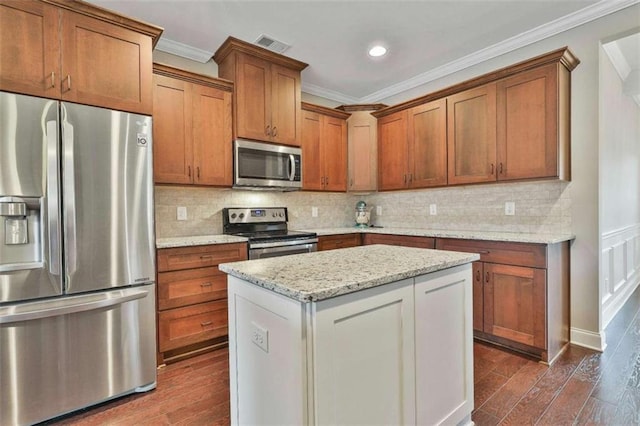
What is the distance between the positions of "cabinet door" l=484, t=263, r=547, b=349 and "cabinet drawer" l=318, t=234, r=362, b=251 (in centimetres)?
148

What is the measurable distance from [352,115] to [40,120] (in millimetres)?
3114

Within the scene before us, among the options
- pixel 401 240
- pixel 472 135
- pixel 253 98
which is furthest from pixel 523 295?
pixel 253 98

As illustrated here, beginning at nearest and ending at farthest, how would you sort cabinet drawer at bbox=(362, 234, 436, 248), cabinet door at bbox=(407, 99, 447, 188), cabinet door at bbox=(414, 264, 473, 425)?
1. cabinet door at bbox=(414, 264, 473, 425)
2. cabinet drawer at bbox=(362, 234, 436, 248)
3. cabinet door at bbox=(407, 99, 447, 188)

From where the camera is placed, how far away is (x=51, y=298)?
5.93 feet

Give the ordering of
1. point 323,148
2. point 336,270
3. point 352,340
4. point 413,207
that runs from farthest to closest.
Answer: point 413,207 < point 323,148 < point 336,270 < point 352,340

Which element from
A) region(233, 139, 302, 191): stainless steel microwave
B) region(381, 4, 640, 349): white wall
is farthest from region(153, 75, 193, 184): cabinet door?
region(381, 4, 640, 349): white wall

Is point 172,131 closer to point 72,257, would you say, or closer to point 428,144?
point 72,257

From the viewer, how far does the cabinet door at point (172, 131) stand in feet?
8.70

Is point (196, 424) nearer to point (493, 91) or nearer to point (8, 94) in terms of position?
point (8, 94)

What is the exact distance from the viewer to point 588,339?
260 centimetres

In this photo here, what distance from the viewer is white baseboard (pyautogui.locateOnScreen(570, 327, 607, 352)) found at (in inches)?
100.0

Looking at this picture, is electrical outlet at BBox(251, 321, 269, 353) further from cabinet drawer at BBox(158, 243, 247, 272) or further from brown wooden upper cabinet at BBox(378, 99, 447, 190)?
brown wooden upper cabinet at BBox(378, 99, 447, 190)

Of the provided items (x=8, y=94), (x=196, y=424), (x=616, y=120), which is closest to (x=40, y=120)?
(x=8, y=94)

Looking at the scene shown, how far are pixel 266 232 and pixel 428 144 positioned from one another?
197cm
